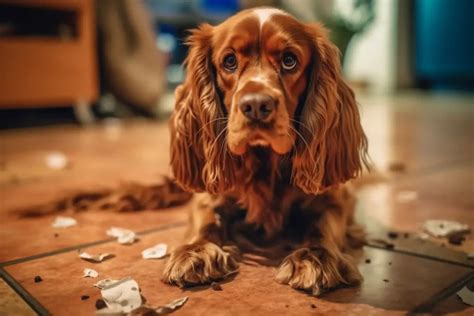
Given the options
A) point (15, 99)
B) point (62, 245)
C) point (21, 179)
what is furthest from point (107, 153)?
point (62, 245)

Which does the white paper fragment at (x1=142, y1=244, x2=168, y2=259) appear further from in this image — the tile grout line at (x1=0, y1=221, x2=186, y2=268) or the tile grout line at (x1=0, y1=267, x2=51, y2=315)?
the tile grout line at (x1=0, y1=267, x2=51, y2=315)

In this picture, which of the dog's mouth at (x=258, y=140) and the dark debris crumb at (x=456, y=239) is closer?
the dog's mouth at (x=258, y=140)

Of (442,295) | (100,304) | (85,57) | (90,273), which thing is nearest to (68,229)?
(90,273)

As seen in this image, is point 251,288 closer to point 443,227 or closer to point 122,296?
point 122,296

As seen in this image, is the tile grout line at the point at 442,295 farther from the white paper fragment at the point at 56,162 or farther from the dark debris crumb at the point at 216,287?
the white paper fragment at the point at 56,162

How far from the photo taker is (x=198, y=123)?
161 cm

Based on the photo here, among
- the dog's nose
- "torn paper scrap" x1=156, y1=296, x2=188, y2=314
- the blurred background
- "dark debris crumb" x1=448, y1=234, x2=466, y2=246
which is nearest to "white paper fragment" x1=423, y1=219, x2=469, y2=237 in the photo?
"dark debris crumb" x1=448, y1=234, x2=466, y2=246

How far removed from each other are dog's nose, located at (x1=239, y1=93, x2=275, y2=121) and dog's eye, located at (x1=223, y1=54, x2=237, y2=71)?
0.22 meters

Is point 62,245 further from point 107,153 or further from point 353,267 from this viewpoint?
point 107,153

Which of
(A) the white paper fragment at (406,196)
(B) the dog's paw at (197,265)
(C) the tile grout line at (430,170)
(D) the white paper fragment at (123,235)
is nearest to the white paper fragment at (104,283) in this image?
(B) the dog's paw at (197,265)

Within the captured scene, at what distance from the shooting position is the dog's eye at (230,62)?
4.94 feet

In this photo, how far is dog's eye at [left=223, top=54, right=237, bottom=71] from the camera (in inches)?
59.2

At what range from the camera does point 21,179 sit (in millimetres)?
2670

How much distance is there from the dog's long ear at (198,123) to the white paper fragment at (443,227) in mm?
670
